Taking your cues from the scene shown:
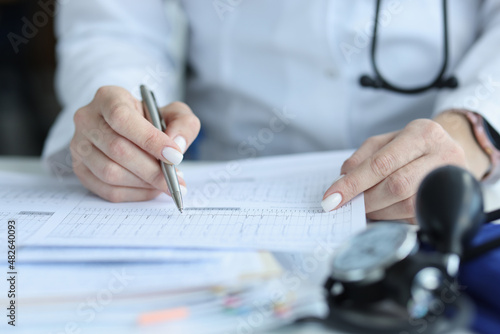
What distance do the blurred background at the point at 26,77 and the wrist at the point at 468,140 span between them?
2.28 m

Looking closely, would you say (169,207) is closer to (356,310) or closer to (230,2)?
(356,310)

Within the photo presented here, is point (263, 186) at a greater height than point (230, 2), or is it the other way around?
point (230, 2)

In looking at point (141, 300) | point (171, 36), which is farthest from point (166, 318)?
point (171, 36)

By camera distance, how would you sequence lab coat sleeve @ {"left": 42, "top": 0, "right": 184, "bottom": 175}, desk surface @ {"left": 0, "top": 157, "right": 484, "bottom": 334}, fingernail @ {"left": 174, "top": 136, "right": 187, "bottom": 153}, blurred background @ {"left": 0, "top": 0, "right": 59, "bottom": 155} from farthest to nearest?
blurred background @ {"left": 0, "top": 0, "right": 59, "bottom": 155} < lab coat sleeve @ {"left": 42, "top": 0, "right": 184, "bottom": 175} < fingernail @ {"left": 174, "top": 136, "right": 187, "bottom": 153} < desk surface @ {"left": 0, "top": 157, "right": 484, "bottom": 334}

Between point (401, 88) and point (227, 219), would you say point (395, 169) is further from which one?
point (401, 88)

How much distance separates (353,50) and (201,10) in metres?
0.27

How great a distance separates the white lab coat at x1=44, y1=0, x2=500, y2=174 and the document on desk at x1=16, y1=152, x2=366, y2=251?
0.23 metres

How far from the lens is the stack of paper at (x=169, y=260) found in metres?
0.33

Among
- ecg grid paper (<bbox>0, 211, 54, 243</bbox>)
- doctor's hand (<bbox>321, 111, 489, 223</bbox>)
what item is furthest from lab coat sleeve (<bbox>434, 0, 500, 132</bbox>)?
ecg grid paper (<bbox>0, 211, 54, 243</bbox>)

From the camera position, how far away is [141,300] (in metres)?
0.34

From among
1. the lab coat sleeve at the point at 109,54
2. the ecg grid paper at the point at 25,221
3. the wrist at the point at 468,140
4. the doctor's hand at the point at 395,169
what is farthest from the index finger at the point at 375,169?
the lab coat sleeve at the point at 109,54

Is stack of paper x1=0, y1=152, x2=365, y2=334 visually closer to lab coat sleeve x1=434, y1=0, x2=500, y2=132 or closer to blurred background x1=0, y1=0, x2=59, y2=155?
lab coat sleeve x1=434, y1=0, x2=500, y2=132

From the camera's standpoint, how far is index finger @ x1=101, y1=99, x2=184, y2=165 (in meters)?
0.51

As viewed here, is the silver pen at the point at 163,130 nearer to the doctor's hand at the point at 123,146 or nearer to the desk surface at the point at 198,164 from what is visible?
the doctor's hand at the point at 123,146
